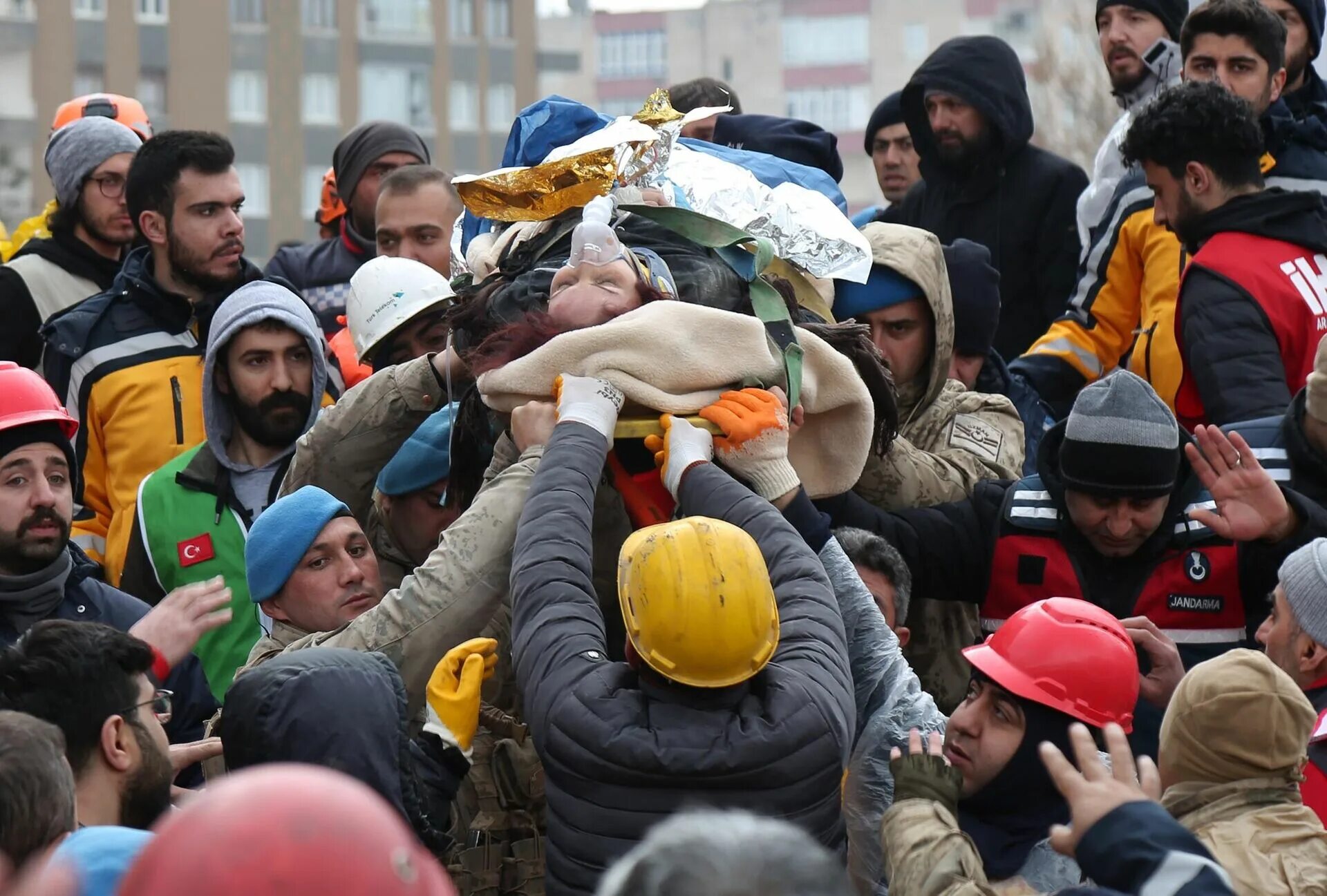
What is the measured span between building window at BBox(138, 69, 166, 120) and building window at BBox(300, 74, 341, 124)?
3.30 metres

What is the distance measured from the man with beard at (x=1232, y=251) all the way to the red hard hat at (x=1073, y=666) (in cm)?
150

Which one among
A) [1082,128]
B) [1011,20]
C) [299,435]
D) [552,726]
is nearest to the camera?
[552,726]

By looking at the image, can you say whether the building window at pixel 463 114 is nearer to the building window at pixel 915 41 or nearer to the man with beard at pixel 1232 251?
the building window at pixel 915 41

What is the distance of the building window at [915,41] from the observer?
174 ft

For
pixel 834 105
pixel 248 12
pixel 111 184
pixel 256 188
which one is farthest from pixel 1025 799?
pixel 834 105

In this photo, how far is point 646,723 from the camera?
327cm

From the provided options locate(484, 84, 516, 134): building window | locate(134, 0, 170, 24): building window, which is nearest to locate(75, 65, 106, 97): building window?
locate(134, 0, 170, 24): building window

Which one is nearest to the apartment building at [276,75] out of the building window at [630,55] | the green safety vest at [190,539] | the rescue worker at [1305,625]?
the building window at [630,55]

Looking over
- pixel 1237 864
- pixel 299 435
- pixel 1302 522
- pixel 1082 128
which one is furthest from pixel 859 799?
pixel 1082 128

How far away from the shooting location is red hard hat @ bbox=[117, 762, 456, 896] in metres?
1.75

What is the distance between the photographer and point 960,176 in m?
6.41

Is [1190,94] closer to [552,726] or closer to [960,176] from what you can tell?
[960,176]

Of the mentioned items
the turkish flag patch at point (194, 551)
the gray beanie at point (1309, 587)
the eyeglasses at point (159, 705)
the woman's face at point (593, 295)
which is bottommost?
the turkish flag patch at point (194, 551)

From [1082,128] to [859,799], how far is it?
2975 cm
